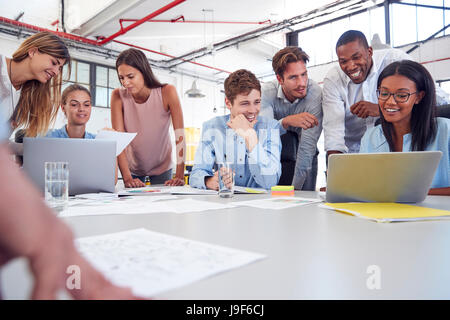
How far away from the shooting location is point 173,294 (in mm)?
322

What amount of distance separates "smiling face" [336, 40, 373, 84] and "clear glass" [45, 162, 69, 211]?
1.63m

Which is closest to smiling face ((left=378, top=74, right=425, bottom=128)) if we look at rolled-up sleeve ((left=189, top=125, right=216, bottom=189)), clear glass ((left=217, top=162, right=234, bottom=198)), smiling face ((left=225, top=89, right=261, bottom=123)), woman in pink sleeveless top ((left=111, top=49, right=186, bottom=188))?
smiling face ((left=225, top=89, right=261, bottom=123))

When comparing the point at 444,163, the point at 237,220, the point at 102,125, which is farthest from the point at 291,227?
the point at 102,125

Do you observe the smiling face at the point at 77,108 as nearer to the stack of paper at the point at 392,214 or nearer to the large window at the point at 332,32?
the stack of paper at the point at 392,214

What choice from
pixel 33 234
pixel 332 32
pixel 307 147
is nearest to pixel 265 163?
pixel 307 147

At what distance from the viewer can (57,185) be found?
37.6 inches

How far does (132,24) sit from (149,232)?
4713mm

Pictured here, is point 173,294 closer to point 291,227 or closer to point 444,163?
point 291,227

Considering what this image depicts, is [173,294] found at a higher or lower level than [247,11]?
lower

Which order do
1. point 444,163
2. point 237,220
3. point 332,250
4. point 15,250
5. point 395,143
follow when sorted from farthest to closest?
point 395,143, point 444,163, point 237,220, point 332,250, point 15,250

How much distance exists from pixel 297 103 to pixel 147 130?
3.28 ft

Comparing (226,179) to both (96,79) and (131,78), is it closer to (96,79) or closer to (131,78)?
(131,78)
